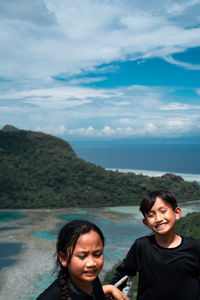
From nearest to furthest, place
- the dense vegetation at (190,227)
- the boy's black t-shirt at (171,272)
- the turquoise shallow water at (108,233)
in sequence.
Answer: the boy's black t-shirt at (171,272), the turquoise shallow water at (108,233), the dense vegetation at (190,227)

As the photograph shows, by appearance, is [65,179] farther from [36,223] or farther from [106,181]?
[36,223]

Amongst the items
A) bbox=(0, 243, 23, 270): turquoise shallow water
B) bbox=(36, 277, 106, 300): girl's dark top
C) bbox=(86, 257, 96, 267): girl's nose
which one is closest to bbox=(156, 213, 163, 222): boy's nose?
bbox=(36, 277, 106, 300): girl's dark top

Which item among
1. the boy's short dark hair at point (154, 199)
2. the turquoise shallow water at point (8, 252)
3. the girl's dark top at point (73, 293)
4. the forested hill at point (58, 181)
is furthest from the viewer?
the forested hill at point (58, 181)

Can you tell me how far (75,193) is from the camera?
52500 millimetres

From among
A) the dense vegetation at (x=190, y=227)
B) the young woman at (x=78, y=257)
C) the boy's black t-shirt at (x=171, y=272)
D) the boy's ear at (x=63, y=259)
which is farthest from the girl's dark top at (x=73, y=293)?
the dense vegetation at (x=190, y=227)

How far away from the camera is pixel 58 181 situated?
5681 centimetres

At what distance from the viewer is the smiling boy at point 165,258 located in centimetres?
289

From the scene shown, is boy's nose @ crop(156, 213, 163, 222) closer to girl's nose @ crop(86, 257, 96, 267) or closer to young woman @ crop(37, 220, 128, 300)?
young woman @ crop(37, 220, 128, 300)

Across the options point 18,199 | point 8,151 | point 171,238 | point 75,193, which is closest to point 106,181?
point 75,193

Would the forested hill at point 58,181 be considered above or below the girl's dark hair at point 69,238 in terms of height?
below

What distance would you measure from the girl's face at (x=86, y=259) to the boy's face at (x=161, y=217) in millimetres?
974

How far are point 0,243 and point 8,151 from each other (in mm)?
31013

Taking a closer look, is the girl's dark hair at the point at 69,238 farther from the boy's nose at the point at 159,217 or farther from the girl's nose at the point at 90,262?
the boy's nose at the point at 159,217

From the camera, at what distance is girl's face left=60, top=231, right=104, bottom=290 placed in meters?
2.12
